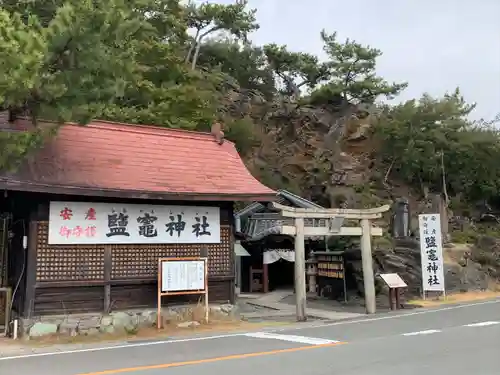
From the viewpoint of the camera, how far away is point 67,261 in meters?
11.8

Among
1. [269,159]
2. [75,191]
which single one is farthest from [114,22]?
[269,159]

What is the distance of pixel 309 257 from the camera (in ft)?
81.9

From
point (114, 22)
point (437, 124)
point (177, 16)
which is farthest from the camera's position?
point (437, 124)

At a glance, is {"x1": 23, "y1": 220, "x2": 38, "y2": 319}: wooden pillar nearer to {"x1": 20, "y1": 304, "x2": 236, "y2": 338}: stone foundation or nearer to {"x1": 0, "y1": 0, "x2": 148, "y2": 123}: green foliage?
{"x1": 20, "y1": 304, "x2": 236, "y2": 338}: stone foundation

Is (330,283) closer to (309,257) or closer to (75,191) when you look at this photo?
(309,257)

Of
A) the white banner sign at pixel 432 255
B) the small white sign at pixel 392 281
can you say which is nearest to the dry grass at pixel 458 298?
the white banner sign at pixel 432 255

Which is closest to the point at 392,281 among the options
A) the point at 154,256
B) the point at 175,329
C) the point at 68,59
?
the point at 175,329

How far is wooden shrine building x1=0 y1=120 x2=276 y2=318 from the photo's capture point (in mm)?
11570

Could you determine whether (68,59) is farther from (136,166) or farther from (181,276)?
(181,276)

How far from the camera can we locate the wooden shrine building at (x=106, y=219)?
11570 mm

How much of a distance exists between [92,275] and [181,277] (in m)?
2.13

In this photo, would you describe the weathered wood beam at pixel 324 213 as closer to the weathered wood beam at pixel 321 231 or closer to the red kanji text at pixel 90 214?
the weathered wood beam at pixel 321 231

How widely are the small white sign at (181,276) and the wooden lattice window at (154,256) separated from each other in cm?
58

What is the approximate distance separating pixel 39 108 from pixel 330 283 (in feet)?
48.5
